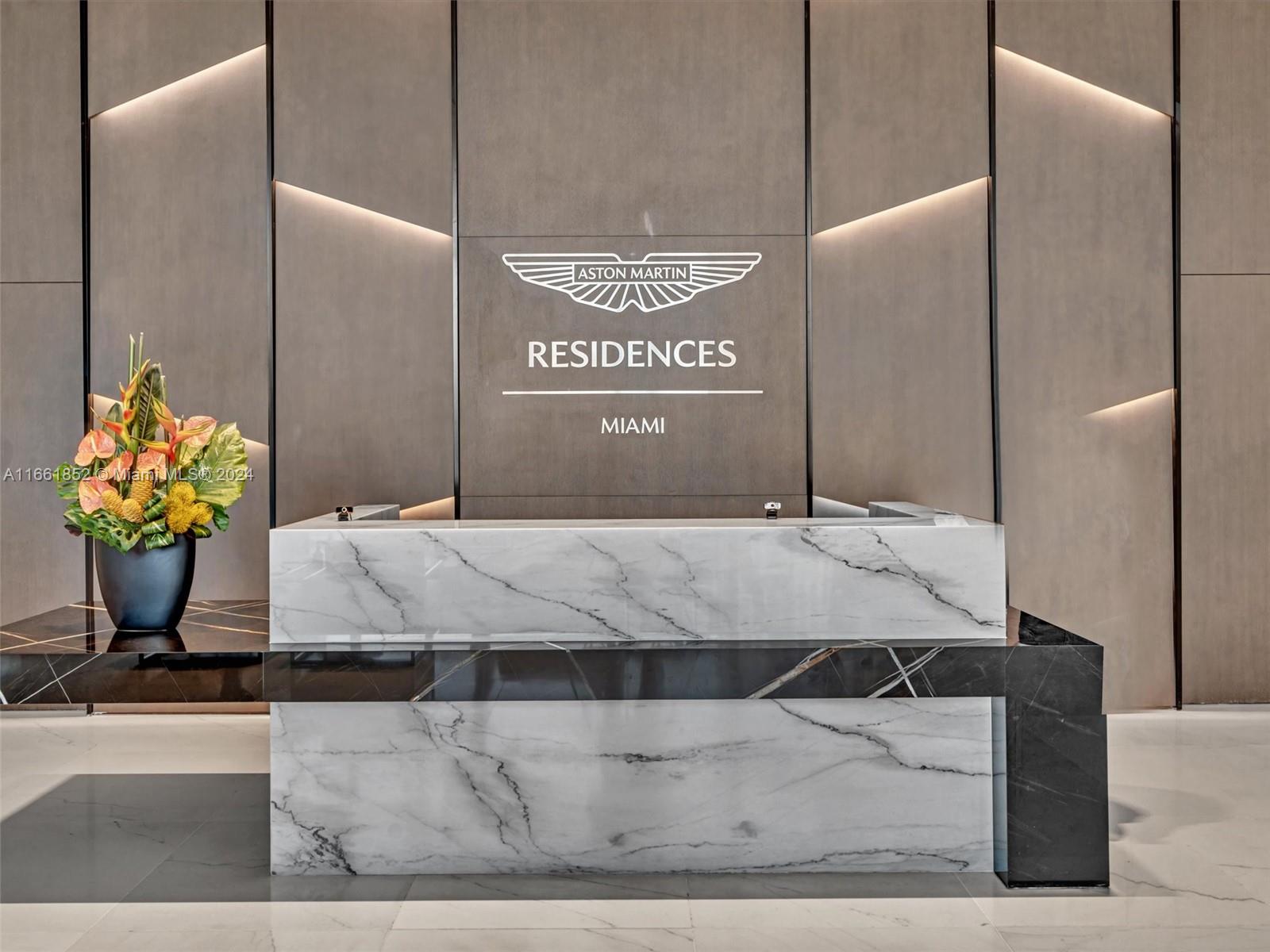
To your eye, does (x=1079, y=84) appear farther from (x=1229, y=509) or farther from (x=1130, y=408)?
(x=1229, y=509)

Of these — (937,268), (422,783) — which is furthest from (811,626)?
(937,268)

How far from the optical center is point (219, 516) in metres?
2.62

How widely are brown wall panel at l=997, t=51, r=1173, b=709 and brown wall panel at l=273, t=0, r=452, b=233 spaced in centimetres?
244

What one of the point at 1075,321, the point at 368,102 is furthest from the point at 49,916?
the point at 1075,321

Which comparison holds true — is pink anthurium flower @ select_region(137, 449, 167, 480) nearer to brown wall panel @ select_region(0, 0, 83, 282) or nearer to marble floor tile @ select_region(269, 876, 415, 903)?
marble floor tile @ select_region(269, 876, 415, 903)

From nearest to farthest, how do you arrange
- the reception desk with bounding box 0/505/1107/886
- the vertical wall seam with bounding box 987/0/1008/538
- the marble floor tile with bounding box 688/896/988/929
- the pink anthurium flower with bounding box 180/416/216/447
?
the marble floor tile with bounding box 688/896/988/929
the reception desk with bounding box 0/505/1107/886
the pink anthurium flower with bounding box 180/416/216/447
the vertical wall seam with bounding box 987/0/1008/538

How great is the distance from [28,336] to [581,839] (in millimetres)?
3400

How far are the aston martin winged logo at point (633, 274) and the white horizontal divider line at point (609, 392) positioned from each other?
1.14 feet

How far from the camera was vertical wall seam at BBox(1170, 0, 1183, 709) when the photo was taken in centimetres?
407

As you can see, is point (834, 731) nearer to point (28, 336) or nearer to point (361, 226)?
point (361, 226)

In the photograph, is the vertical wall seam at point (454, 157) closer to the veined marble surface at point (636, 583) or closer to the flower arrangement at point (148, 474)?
the flower arrangement at point (148, 474)

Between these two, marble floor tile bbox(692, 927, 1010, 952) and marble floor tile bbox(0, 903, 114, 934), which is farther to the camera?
marble floor tile bbox(0, 903, 114, 934)

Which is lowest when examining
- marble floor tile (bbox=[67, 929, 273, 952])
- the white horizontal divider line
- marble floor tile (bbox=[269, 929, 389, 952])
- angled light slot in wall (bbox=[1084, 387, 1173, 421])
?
marble floor tile (bbox=[67, 929, 273, 952])

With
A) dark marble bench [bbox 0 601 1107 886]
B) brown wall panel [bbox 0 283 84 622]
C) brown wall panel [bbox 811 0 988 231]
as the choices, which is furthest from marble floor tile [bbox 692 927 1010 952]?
brown wall panel [bbox 0 283 84 622]
